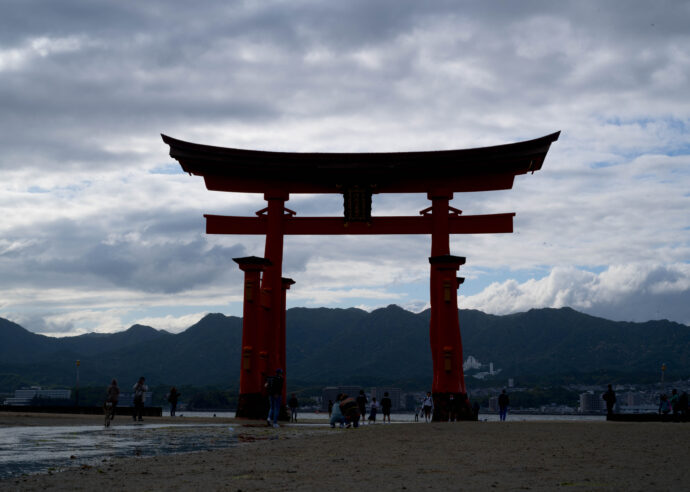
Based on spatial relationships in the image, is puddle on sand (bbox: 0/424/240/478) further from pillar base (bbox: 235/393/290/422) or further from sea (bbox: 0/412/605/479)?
pillar base (bbox: 235/393/290/422)

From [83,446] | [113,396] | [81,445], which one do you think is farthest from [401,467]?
[113,396]

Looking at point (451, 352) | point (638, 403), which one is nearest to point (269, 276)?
point (451, 352)

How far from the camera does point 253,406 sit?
931 inches

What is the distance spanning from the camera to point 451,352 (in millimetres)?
24641

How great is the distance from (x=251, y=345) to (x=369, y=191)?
7364 mm

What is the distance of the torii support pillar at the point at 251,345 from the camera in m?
23.6

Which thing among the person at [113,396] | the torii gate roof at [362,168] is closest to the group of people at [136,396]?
the person at [113,396]

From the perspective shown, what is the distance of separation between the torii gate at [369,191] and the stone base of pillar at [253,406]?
87cm

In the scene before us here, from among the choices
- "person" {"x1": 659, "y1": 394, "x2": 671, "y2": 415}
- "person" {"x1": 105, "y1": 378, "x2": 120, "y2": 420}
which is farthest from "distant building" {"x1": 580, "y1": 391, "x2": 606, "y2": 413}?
"person" {"x1": 105, "y1": 378, "x2": 120, "y2": 420}

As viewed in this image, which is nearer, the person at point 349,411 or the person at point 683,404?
the person at point 349,411

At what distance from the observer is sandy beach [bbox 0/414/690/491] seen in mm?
6688

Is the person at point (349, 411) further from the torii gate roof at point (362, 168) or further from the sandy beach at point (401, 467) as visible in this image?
the torii gate roof at point (362, 168)

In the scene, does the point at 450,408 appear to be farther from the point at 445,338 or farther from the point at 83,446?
the point at 83,446

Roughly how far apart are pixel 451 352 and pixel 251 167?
381 inches
